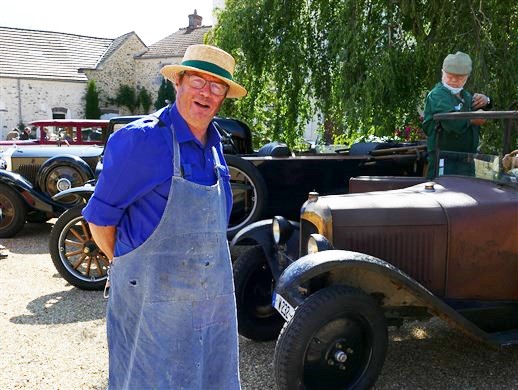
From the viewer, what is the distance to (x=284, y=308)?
3.06 metres

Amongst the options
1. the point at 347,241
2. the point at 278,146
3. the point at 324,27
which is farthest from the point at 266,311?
the point at 324,27

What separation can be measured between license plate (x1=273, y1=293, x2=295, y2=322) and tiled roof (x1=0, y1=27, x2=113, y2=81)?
24.0m

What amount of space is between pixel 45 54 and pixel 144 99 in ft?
17.4

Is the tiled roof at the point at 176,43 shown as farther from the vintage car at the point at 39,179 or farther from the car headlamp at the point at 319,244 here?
the car headlamp at the point at 319,244

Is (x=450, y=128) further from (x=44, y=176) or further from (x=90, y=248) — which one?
(x=44, y=176)

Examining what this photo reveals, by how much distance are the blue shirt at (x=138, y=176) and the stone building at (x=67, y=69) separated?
24.7 m

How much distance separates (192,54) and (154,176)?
48 centimetres

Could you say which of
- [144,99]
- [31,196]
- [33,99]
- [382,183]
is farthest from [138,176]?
[144,99]

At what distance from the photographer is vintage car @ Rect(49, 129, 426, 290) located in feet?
17.0

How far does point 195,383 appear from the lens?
6.35 feet

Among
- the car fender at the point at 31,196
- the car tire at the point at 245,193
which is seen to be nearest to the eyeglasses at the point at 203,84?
the car tire at the point at 245,193

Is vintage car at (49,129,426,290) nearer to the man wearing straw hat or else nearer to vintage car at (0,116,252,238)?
vintage car at (0,116,252,238)

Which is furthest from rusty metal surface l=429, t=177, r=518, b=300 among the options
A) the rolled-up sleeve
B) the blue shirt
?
the rolled-up sleeve

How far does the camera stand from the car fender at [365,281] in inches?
115
